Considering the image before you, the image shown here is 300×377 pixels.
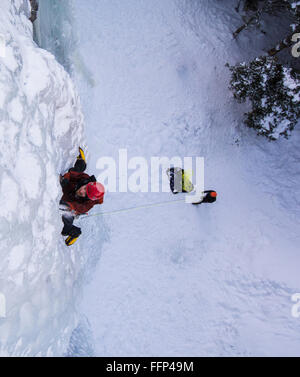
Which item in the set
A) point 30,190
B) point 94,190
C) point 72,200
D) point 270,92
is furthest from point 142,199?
point 270,92

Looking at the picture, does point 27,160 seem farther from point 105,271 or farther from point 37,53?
point 105,271

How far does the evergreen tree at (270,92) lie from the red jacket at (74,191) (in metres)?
A: 3.84

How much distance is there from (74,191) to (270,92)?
4.26 m

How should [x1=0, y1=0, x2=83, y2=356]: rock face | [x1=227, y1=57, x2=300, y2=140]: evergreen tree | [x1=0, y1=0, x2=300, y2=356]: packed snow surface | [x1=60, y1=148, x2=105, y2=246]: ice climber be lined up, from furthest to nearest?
[x1=227, y1=57, x2=300, y2=140]: evergreen tree < [x1=60, y1=148, x2=105, y2=246]: ice climber < [x1=0, y1=0, x2=300, y2=356]: packed snow surface < [x1=0, y1=0, x2=83, y2=356]: rock face

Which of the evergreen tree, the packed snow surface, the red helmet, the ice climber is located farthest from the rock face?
the evergreen tree

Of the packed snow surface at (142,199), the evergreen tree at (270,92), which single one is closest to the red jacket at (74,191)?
the packed snow surface at (142,199)

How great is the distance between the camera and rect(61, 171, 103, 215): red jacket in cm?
385

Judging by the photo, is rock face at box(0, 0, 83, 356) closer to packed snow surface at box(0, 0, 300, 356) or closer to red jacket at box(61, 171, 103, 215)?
packed snow surface at box(0, 0, 300, 356)

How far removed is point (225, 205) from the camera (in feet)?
19.6

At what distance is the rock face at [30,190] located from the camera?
2758mm

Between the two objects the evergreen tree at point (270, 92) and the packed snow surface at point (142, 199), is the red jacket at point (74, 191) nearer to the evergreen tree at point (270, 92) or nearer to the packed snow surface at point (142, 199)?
the packed snow surface at point (142, 199)

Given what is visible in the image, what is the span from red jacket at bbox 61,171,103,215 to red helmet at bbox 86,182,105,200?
24cm
